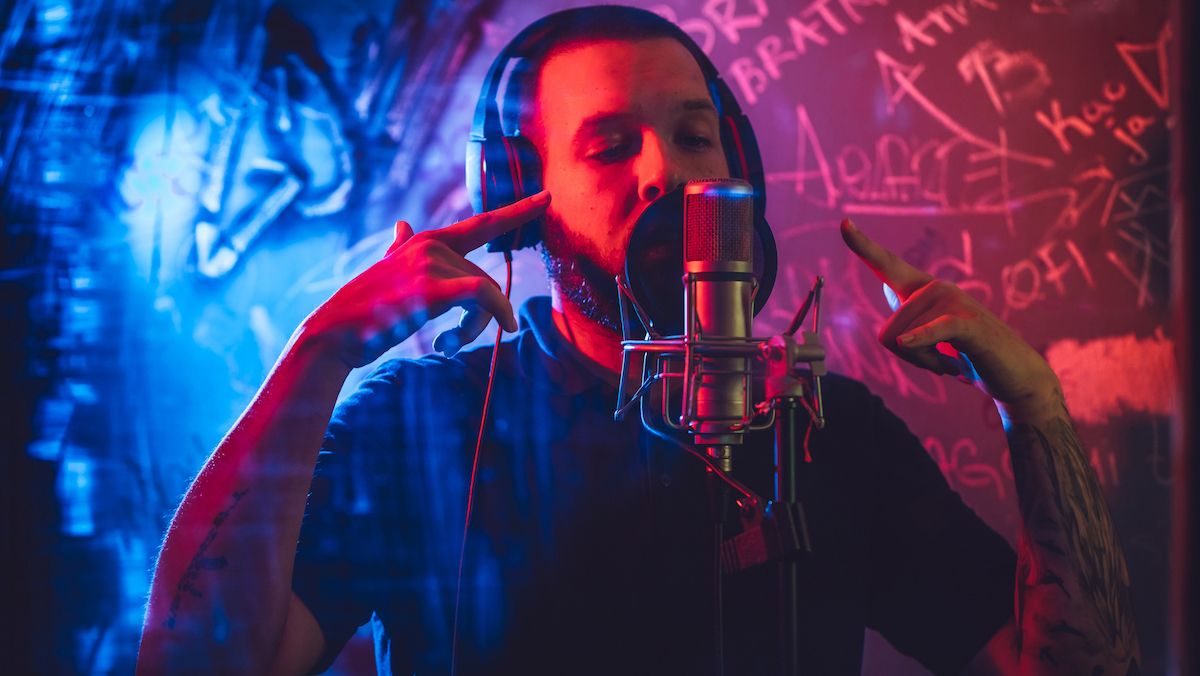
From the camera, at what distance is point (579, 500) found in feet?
3.68

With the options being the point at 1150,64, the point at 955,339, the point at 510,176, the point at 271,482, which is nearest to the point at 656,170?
the point at 510,176

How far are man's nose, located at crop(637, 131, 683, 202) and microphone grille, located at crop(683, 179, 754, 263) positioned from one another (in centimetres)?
31

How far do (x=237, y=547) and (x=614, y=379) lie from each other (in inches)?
22.4

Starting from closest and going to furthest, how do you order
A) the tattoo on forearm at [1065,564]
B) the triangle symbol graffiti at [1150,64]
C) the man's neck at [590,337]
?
the tattoo on forearm at [1065,564] → the man's neck at [590,337] → the triangle symbol graffiti at [1150,64]

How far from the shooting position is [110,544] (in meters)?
1.68

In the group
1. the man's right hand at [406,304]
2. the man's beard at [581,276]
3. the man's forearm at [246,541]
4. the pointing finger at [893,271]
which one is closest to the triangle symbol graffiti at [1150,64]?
the pointing finger at [893,271]

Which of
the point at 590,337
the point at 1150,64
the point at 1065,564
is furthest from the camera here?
the point at 1150,64

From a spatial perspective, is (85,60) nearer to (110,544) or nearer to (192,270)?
(192,270)

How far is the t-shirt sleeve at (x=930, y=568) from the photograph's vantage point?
110 cm

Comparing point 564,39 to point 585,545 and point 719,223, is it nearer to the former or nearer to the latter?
point 719,223

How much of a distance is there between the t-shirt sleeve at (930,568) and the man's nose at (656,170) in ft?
1.80

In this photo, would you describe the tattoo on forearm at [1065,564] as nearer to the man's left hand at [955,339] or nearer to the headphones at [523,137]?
the man's left hand at [955,339]

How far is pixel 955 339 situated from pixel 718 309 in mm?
364

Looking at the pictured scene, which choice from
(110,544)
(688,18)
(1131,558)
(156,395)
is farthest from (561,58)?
(1131,558)
